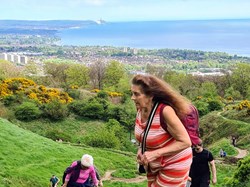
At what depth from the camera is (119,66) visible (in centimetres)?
7862

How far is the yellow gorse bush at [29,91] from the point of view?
4744cm

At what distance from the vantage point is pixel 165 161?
432 cm

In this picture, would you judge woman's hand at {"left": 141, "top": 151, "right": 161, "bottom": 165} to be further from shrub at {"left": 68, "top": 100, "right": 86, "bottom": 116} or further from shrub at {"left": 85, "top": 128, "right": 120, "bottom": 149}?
shrub at {"left": 68, "top": 100, "right": 86, "bottom": 116}

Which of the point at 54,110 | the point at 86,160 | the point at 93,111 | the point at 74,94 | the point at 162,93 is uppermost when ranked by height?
the point at 162,93

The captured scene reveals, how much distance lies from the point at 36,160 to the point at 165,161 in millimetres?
16386

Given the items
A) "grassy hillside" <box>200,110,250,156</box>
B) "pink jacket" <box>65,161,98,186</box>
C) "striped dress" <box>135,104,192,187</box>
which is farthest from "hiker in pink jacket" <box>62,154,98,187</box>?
"grassy hillside" <box>200,110,250,156</box>

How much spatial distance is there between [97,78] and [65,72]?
20.2ft

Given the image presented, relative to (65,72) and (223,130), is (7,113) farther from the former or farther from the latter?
(65,72)

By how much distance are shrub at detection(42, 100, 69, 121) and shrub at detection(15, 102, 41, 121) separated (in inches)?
51.9

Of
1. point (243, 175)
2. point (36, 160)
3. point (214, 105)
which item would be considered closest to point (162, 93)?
point (243, 175)

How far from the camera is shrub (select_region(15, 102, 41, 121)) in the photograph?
41938 millimetres

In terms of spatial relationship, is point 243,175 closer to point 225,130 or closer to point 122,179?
point 122,179

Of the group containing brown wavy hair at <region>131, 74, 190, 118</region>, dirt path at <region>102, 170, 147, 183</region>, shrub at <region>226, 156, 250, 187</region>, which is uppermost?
brown wavy hair at <region>131, 74, 190, 118</region>

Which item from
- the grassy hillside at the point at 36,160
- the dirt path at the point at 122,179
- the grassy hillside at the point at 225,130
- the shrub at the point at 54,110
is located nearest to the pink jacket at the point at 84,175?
the grassy hillside at the point at 36,160
